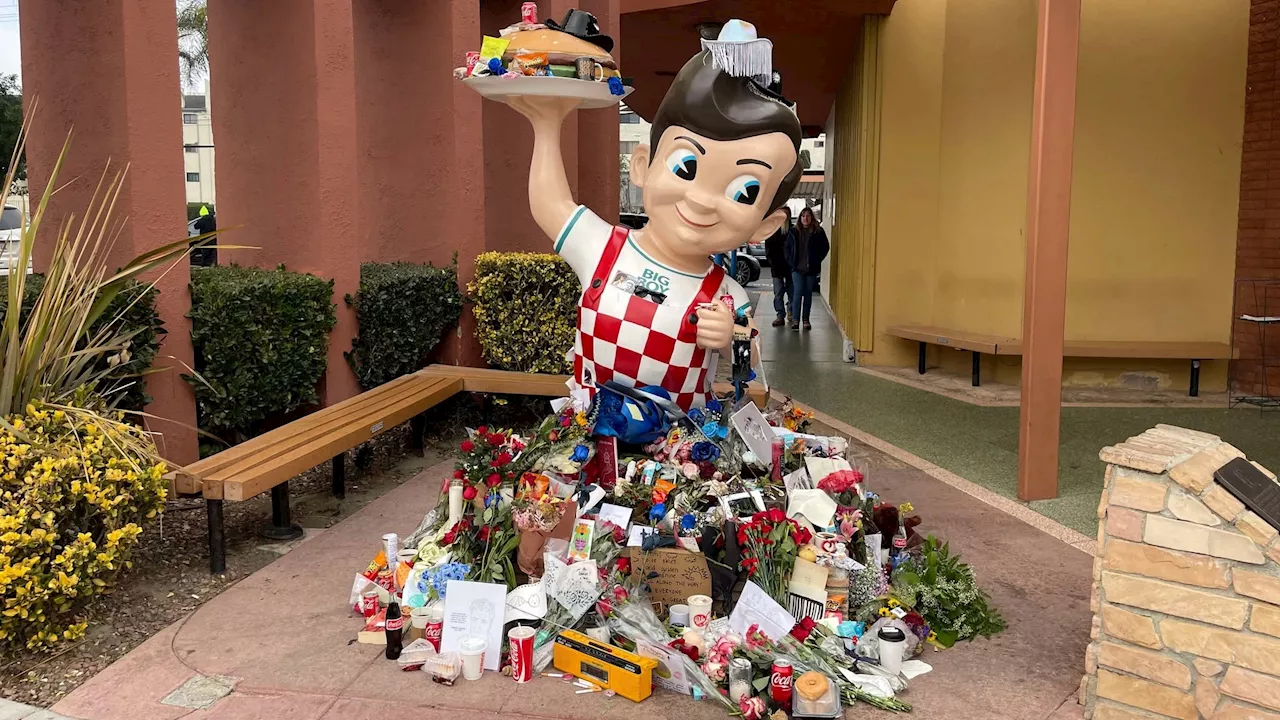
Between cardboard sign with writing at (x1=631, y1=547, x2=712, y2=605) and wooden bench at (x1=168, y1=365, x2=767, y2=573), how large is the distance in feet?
5.64

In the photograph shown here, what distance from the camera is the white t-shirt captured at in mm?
4270

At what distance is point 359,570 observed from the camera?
4.44 meters

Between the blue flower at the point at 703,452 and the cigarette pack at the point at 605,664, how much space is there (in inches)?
36.6

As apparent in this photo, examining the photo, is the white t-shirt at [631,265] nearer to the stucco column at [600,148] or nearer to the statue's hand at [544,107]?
the statue's hand at [544,107]

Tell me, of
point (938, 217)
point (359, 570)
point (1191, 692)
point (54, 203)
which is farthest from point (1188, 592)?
point (938, 217)

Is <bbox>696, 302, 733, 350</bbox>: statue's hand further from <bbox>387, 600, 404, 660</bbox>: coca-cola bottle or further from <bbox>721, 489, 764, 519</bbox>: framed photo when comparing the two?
<bbox>387, 600, 404, 660</bbox>: coca-cola bottle

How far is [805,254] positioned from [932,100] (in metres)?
3.44

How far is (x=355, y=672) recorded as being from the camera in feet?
11.3

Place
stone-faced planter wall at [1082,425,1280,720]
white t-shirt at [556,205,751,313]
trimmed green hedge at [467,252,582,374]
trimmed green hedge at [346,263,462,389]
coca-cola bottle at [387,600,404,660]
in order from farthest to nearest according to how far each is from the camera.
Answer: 1. trimmed green hedge at [467,252,582,374]
2. trimmed green hedge at [346,263,462,389]
3. white t-shirt at [556,205,751,313]
4. coca-cola bottle at [387,600,404,660]
5. stone-faced planter wall at [1082,425,1280,720]

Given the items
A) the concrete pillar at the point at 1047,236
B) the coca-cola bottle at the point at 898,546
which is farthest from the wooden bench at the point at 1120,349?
the coca-cola bottle at the point at 898,546

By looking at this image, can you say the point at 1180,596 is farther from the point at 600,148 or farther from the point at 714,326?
the point at 600,148

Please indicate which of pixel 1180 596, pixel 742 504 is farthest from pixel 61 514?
pixel 1180 596

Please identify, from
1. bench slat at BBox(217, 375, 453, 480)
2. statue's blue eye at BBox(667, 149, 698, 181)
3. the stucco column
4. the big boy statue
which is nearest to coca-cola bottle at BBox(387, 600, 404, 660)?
bench slat at BBox(217, 375, 453, 480)

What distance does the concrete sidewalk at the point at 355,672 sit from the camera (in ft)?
10.5
